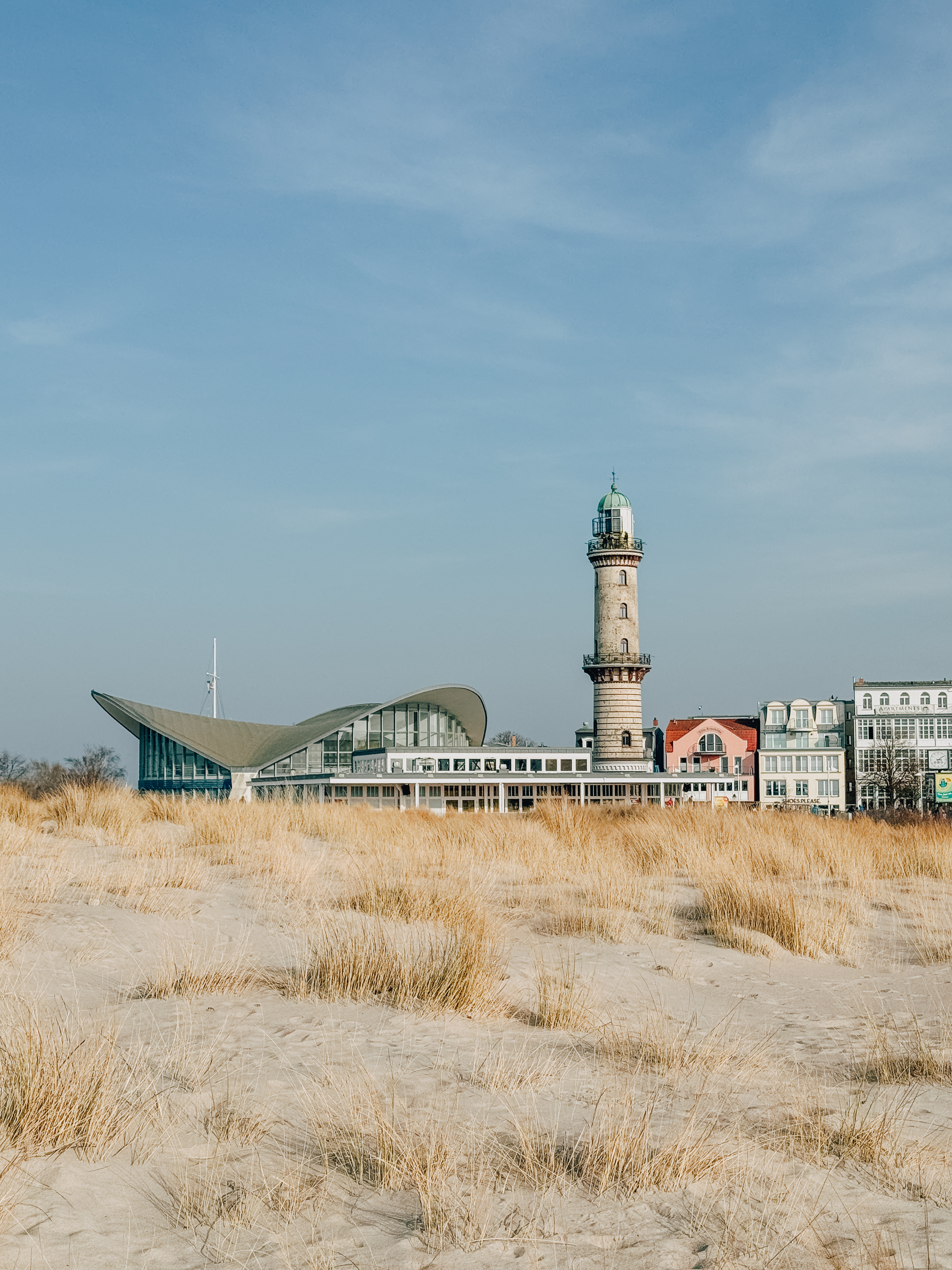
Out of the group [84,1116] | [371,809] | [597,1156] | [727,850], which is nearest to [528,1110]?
[597,1156]

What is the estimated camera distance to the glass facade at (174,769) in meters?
76.9

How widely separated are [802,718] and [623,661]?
52.0 feet

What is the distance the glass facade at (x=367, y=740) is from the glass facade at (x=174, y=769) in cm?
384

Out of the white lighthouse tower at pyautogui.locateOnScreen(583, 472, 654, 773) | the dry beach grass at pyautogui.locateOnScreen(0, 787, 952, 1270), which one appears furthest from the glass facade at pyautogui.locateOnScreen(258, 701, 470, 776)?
the dry beach grass at pyautogui.locateOnScreen(0, 787, 952, 1270)

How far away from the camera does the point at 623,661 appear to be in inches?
3169

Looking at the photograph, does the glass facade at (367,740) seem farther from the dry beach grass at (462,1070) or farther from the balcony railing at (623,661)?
the dry beach grass at (462,1070)

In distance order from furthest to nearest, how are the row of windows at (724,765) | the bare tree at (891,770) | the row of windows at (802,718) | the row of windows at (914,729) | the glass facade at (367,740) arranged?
1. the row of windows at (802,718)
2. the row of windows at (914,729)
3. the row of windows at (724,765)
4. the glass facade at (367,740)
5. the bare tree at (891,770)

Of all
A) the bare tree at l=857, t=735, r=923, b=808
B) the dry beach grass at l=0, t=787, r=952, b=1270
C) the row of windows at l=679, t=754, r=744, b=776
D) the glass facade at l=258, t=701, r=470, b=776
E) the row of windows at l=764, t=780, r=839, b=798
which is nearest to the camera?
the dry beach grass at l=0, t=787, r=952, b=1270

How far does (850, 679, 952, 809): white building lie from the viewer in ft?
271

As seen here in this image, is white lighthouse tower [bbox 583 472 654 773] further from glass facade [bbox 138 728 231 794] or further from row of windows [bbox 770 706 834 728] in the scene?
glass facade [bbox 138 728 231 794]

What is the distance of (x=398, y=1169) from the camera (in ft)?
12.9

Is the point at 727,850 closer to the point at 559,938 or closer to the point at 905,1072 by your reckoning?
the point at 559,938

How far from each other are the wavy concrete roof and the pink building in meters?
17.3

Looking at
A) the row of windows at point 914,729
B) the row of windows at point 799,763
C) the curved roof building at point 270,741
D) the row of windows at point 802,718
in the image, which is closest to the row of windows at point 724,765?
the row of windows at point 799,763
